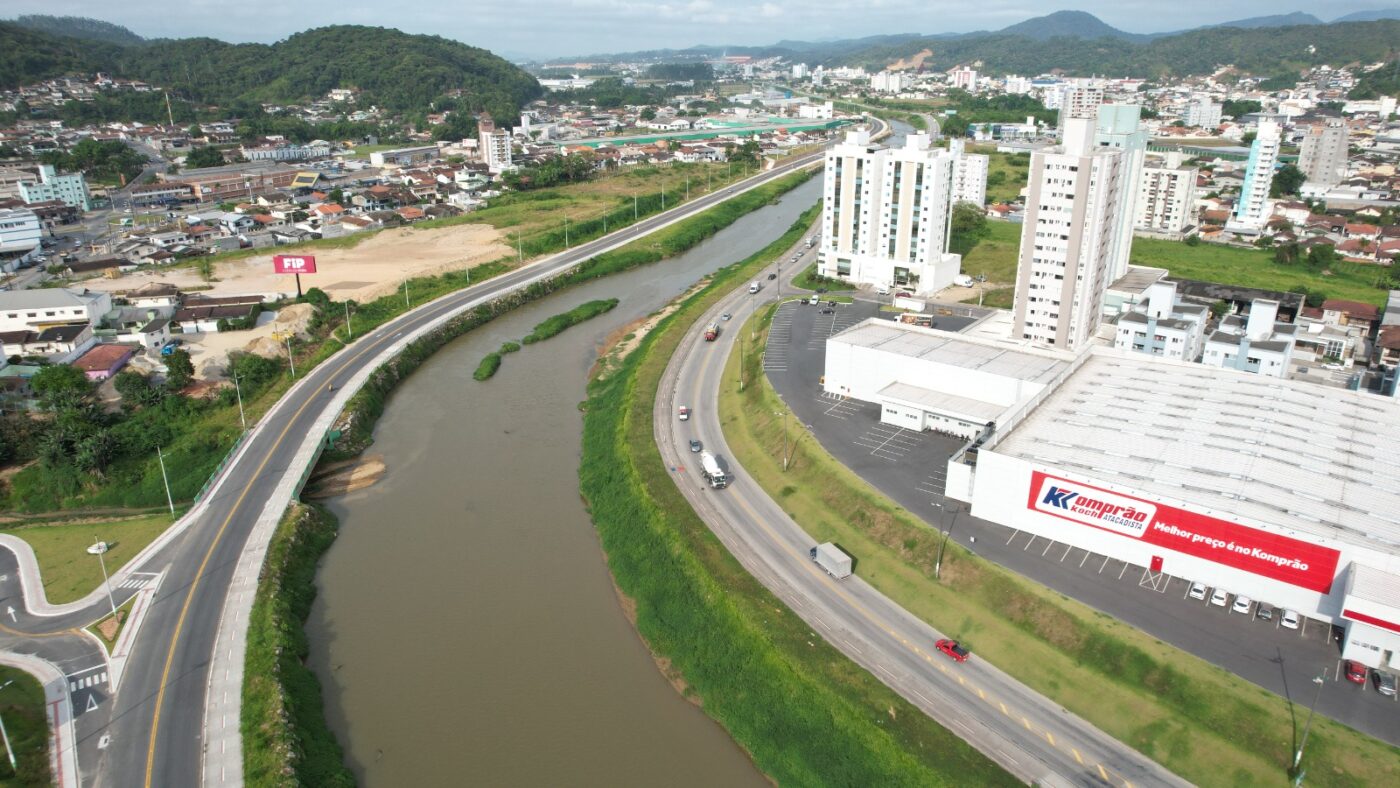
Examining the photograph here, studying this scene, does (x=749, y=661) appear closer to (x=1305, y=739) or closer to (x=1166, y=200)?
(x=1305, y=739)

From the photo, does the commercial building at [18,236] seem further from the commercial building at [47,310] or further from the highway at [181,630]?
the highway at [181,630]

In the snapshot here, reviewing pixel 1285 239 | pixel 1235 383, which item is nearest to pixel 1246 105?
pixel 1285 239

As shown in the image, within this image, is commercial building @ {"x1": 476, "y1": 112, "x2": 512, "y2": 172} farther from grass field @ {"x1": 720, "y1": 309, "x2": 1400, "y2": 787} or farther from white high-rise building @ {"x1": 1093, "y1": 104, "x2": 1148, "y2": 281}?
grass field @ {"x1": 720, "y1": 309, "x2": 1400, "y2": 787}

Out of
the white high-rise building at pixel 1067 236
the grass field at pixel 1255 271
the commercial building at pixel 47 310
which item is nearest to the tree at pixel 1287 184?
the grass field at pixel 1255 271

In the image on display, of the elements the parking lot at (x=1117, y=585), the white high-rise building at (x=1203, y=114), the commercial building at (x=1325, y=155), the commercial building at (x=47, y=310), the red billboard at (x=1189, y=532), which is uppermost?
the white high-rise building at (x=1203, y=114)

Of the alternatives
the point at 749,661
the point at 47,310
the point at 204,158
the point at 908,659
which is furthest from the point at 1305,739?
the point at 204,158

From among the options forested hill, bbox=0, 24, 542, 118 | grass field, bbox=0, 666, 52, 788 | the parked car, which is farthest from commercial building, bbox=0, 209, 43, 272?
forested hill, bbox=0, 24, 542, 118
